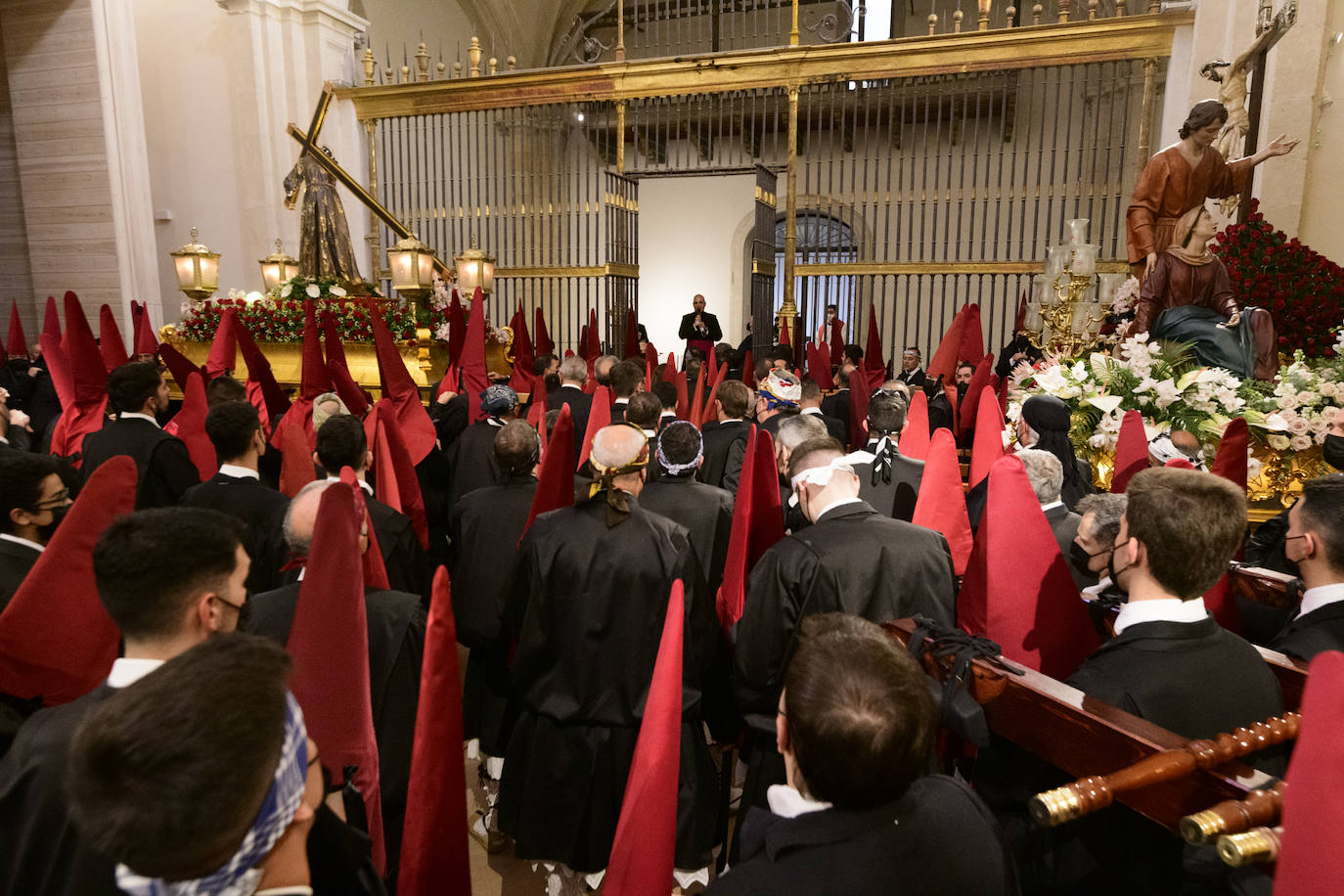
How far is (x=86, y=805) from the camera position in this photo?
73cm

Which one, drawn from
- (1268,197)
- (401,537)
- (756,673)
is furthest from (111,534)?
(1268,197)

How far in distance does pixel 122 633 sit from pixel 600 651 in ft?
3.91

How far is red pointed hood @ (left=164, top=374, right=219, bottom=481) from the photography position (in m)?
3.62

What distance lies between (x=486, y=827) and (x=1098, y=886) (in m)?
1.99

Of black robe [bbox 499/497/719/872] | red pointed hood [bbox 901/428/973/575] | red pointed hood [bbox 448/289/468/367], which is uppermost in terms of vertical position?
red pointed hood [bbox 448/289/468/367]

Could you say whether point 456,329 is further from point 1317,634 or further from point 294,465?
point 1317,634

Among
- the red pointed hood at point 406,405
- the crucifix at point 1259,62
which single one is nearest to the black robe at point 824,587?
the red pointed hood at point 406,405

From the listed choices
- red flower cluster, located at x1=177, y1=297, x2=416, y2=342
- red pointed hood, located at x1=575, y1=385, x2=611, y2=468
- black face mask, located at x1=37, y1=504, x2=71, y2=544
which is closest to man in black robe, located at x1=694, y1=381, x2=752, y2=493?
red pointed hood, located at x1=575, y1=385, x2=611, y2=468

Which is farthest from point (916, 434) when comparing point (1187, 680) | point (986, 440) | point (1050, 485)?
point (1187, 680)

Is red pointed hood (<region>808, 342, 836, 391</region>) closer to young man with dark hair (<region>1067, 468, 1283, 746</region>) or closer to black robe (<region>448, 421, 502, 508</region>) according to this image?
black robe (<region>448, 421, 502, 508</region>)

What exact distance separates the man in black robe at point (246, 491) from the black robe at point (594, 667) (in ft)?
2.77

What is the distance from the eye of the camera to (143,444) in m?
3.36

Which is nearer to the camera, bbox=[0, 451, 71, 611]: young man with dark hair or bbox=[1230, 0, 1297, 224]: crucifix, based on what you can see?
bbox=[0, 451, 71, 611]: young man with dark hair

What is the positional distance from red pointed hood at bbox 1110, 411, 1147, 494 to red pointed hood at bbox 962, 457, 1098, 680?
1.07 meters
